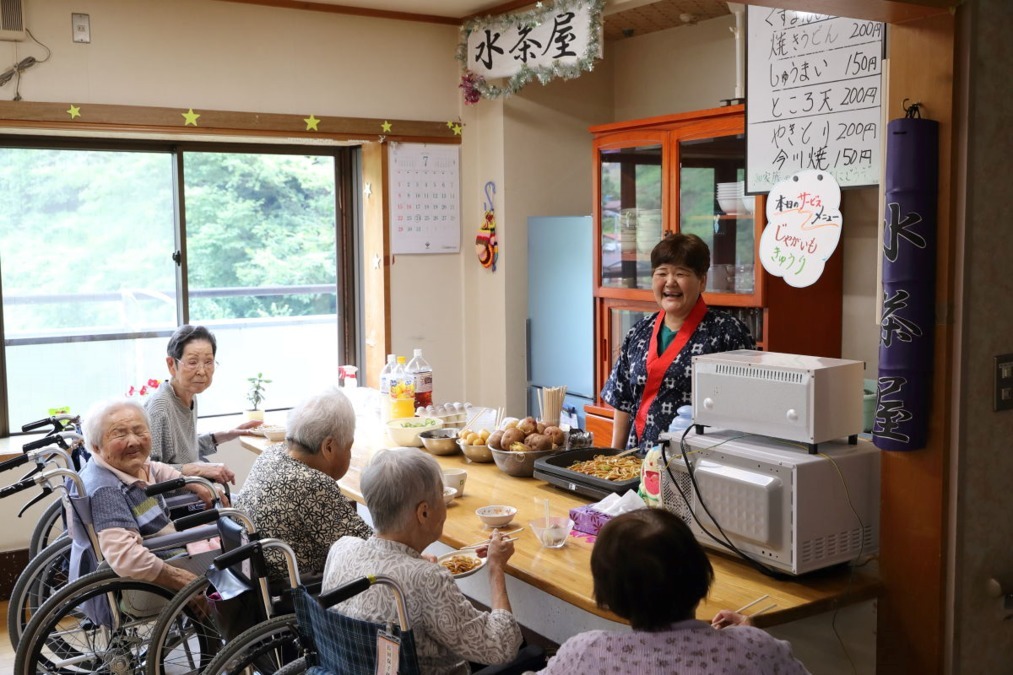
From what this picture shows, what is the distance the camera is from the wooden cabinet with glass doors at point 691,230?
4105 millimetres

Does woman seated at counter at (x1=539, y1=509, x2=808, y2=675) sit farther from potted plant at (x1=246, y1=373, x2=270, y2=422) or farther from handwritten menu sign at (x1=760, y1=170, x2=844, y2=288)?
potted plant at (x1=246, y1=373, x2=270, y2=422)

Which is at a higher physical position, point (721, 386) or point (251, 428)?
point (721, 386)

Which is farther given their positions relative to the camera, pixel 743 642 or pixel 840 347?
pixel 840 347

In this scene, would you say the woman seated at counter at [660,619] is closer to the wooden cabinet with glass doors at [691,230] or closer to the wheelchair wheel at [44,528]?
the wooden cabinet with glass doors at [691,230]

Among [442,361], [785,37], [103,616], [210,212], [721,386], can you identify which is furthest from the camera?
[442,361]

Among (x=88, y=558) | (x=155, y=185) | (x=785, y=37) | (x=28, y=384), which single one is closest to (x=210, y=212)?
(x=155, y=185)

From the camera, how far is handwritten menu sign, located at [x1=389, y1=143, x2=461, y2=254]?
17.3 feet

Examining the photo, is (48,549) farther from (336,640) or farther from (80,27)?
(80,27)

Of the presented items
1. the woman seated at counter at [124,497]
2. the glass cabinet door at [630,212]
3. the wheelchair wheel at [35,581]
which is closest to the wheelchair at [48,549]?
the wheelchair wheel at [35,581]

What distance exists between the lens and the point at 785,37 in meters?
3.84

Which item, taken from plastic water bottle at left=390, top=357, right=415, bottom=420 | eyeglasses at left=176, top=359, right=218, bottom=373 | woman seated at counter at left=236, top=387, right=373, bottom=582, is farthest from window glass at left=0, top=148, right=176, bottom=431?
woman seated at counter at left=236, top=387, right=373, bottom=582

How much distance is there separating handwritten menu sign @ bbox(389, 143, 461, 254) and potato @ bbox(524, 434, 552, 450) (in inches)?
88.5

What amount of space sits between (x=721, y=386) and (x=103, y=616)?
1.93 m

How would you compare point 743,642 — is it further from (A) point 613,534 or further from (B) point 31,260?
(B) point 31,260
